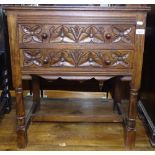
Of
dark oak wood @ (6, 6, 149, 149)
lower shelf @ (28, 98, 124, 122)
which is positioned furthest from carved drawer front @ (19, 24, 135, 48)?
lower shelf @ (28, 98, 124, 122)

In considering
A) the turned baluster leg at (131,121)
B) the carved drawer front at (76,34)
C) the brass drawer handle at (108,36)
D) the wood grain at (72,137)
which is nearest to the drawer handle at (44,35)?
the carved drawer front at (76,34)

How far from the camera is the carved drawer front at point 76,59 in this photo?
1.31m

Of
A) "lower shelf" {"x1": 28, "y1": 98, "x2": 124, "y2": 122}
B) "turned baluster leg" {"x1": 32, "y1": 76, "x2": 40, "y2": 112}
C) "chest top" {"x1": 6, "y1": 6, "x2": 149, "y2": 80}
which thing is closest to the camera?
"chest top" {"x1": 6, "y1": 6, "x2": 149, "y2": 80}

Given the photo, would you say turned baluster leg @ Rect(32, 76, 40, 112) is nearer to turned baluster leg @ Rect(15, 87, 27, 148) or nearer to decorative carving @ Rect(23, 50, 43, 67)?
turned baluster leg @ Rect(15, 87, 27, 148)

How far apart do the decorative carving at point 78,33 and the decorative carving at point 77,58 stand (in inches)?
2.2

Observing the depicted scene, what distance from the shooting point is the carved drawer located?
1.27 m

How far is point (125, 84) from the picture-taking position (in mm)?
2068

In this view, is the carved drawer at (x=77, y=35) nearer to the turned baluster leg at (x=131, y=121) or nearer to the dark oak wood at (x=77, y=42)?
the dark oak wood at (x=77, y=42)

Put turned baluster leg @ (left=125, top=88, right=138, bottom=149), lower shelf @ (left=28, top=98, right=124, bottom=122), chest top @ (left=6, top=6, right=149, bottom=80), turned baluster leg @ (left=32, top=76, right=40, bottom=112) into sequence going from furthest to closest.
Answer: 1. turned baluster leg @ (left=32, top=76, right=40, bottom=112)
2. lower shelf @ (left=28, top=98, right=124, bottom=122)
3. turned baluster leg @ (left=125, top=88, right=138, bottom=149)
4. chest top @ (left=6, top=6, right=149, bottom=80)

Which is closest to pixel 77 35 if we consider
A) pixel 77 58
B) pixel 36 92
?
pixel 77 58

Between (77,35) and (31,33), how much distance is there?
0.23 m

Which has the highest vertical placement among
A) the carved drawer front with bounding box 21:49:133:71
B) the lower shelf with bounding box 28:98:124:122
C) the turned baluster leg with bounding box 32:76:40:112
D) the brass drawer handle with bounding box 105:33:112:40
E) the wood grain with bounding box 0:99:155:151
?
the brass drawer handle with bounding box 105:33:112:40

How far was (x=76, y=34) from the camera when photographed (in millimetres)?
1280

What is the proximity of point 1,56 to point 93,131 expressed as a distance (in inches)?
31.8
